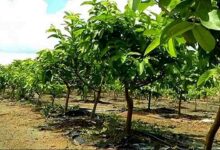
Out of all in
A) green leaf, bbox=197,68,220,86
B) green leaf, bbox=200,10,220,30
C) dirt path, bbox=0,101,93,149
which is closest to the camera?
green leaf, bbox=200,10,220,30

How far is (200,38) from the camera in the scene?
0.88 metres

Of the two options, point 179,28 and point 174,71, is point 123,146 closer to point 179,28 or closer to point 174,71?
point 174,71

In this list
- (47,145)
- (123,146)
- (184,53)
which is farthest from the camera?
(47,145)

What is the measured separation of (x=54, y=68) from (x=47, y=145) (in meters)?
5.04

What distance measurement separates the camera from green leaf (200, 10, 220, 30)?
32.6 inches

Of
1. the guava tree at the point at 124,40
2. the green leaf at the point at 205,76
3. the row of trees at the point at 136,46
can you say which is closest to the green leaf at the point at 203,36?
the row of trees at the point at 136,46

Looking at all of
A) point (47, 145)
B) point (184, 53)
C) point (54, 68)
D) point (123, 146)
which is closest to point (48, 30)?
point (54, 68)

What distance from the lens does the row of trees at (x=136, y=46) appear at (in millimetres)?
914

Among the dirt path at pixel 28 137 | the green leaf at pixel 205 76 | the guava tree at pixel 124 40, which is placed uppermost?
the guava tree at pixel 124 40

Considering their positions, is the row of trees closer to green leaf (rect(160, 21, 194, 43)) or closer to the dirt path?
green leaf (rect(160, 21, 194, 43))

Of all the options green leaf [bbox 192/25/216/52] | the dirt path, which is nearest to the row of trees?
green leaf [bbox 192/25/216/52]

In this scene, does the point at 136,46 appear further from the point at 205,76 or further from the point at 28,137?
the point at 205,76

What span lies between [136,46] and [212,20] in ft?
27.6

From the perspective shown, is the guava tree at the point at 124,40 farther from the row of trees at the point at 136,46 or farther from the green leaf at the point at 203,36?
the green leaf at the point at 203,36
